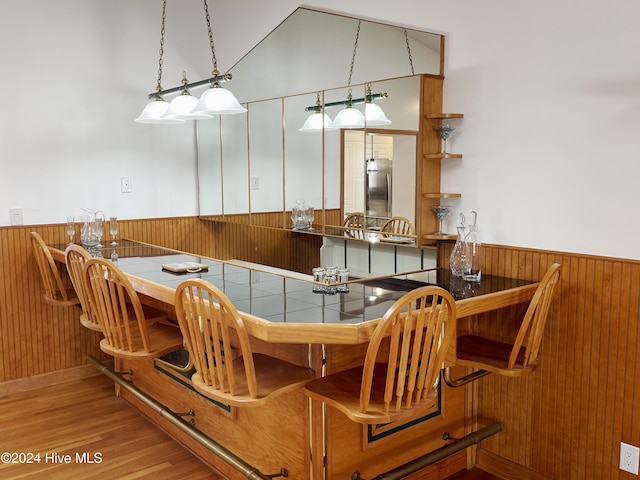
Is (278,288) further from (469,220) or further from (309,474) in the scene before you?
(469,220)

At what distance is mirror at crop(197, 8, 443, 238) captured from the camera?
9.56 feet

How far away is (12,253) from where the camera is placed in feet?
12.3

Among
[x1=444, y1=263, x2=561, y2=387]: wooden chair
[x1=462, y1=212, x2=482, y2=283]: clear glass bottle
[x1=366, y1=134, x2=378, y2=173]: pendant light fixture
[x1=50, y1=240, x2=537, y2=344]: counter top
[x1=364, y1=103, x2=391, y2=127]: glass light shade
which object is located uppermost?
[x1=364, y1=103, x2=391, y2=127]: glass light shade

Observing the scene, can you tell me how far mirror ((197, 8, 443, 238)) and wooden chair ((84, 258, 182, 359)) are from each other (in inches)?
50.2

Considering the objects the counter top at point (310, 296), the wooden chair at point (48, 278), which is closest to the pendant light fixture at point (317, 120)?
the counter top at point (310, 296)

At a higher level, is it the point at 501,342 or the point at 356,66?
the point at 356,66

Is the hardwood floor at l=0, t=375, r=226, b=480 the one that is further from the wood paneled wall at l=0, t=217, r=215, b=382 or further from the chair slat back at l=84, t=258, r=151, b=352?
the chair slat back at l=84, t=258, r=151, b=352

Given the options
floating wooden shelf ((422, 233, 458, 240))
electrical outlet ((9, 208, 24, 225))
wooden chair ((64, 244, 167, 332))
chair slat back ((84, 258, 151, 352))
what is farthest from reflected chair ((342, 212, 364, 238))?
electrical outlet ((9, 208, 24, 225))

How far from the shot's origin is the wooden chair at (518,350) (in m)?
2.26

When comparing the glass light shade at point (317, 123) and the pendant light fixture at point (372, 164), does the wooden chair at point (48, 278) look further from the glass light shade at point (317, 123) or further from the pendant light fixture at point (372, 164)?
the pendant light fixture at point (372, 164)

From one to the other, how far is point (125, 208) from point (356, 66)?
6.54 feet

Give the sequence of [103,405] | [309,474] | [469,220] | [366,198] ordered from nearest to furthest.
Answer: [309,474] < [469,220] < [366,198] < [103,405]

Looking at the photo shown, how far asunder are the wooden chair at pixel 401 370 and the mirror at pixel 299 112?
1.02 meters

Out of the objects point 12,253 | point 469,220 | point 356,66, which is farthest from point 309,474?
point 12,253
